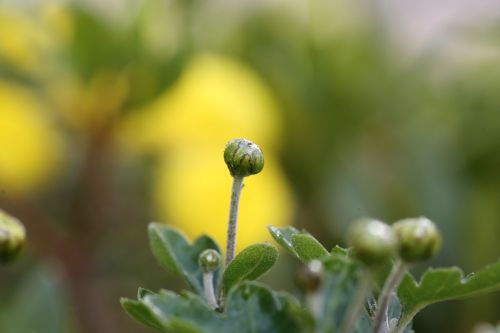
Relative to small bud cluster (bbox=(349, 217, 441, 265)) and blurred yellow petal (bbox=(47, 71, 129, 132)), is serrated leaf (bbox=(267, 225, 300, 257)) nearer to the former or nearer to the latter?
small bud cluster (bbox=(349, 217, 441, 265))

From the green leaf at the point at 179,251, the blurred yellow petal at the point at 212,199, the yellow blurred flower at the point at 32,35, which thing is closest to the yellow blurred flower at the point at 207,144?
the blurred yellow petal at the point at 212,199

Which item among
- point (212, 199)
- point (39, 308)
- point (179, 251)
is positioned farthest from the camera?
point (212, 199)

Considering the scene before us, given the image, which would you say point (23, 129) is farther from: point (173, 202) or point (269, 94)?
point (269, 94)

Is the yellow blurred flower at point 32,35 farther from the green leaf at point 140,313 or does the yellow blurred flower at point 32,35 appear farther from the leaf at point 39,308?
the green leaf at point 140,313

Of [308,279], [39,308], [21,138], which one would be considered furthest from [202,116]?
[308,279]

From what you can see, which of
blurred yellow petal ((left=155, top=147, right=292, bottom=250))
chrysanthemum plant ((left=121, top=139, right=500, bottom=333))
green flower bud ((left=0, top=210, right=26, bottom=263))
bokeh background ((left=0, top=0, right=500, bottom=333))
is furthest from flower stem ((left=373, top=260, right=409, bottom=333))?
blurred yellow petal ((left=155, top=147, right=292, bottom=250))

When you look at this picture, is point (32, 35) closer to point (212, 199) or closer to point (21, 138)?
point (21, 138)

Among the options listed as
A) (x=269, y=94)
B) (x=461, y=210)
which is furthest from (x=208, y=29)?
(x=461, y=210)
